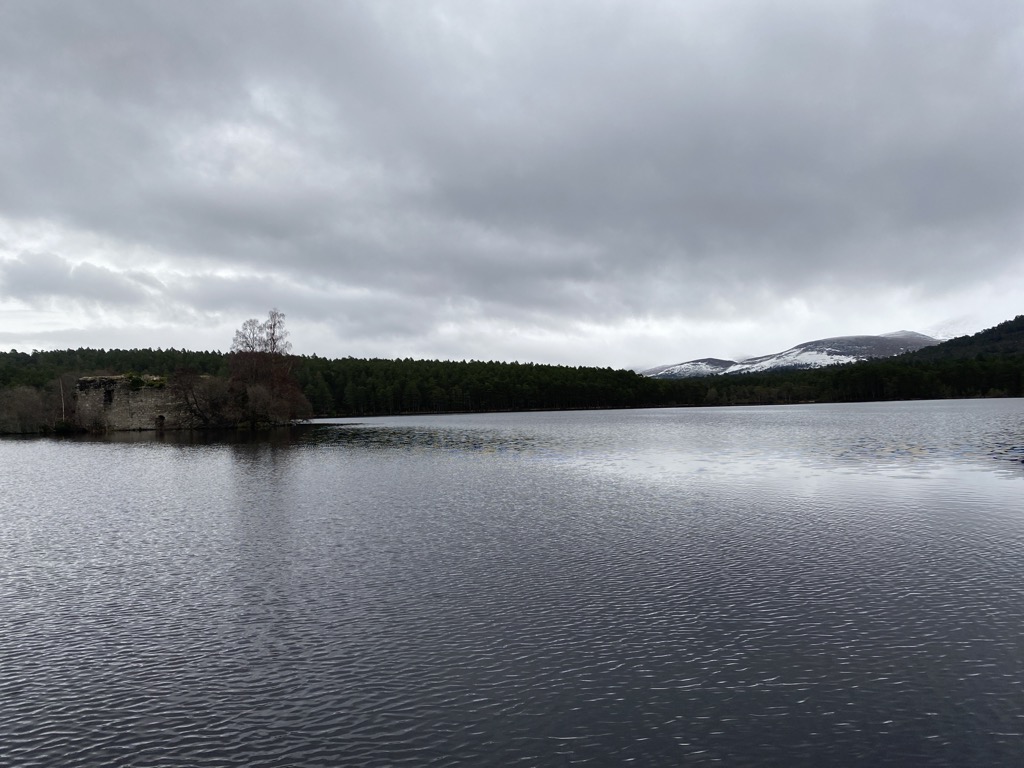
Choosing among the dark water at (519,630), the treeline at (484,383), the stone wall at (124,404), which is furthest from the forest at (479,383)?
the dark water at (519,630)

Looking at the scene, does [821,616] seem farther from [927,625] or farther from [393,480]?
[393,480]

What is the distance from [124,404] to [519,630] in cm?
9867

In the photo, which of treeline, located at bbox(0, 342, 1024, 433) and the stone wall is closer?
the stone wall

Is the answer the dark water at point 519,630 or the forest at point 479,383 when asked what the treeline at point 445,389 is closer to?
the forest at point 479,383

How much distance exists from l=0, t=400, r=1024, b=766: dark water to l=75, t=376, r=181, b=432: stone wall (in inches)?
2927

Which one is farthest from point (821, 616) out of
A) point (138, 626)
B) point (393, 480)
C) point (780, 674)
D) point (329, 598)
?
point (393, 480)

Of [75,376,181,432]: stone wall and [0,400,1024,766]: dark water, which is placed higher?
[75,376,181,432]: stone wall

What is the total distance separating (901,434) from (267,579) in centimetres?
5398

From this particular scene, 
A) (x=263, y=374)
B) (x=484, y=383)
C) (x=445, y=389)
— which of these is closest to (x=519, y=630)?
(x=263, y=374)

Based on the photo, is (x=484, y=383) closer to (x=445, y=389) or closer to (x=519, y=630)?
(x=445, y=389)

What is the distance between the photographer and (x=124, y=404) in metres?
93.4

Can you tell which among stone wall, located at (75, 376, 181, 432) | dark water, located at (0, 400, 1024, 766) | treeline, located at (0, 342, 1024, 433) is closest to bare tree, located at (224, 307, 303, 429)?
stone wall, located at (75, 376, 181, 432)

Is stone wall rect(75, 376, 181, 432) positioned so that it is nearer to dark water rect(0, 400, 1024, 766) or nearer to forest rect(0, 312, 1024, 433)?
forest rect(0, 312, 1024, 433)

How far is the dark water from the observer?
311 inches
